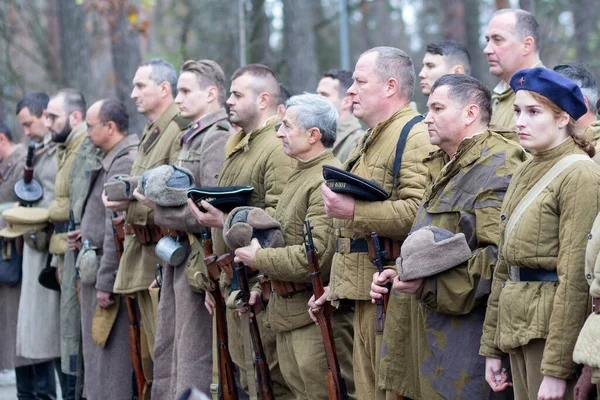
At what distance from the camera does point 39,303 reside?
866 centimetres

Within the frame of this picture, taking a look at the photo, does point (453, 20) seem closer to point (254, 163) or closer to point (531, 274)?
point (254, 163)

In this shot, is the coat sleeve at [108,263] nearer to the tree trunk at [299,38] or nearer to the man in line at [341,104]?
the man in line at [341,104]

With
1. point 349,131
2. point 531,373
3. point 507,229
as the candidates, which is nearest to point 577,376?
point 531,373

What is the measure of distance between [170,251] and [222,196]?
778 mm

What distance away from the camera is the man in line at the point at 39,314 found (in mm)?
8547

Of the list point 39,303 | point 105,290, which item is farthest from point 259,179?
point 39,303

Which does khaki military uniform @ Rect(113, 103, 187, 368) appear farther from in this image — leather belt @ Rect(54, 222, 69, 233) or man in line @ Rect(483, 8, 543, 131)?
man in line @ Rect(483, 8, 543, 131)

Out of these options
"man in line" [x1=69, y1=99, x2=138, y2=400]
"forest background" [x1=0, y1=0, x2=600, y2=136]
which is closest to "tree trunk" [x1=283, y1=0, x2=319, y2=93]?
"forest background" [x1=0, y1=0, x2=600, y2=136]

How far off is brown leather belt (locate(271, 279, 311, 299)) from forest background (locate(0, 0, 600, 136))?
15.4ft

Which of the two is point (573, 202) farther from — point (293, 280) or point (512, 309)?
point (293, 280)

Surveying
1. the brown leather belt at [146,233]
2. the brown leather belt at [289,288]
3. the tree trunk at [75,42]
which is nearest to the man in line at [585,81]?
the brown leather belt at [289,288]

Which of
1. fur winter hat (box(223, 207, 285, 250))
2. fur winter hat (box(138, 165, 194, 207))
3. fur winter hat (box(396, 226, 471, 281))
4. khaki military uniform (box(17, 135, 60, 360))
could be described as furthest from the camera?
khaki military uniform (box(17, 135, 60, 360))

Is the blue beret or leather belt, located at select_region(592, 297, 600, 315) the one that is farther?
the blue beret

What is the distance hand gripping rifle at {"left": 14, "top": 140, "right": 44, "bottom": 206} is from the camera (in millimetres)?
8734
